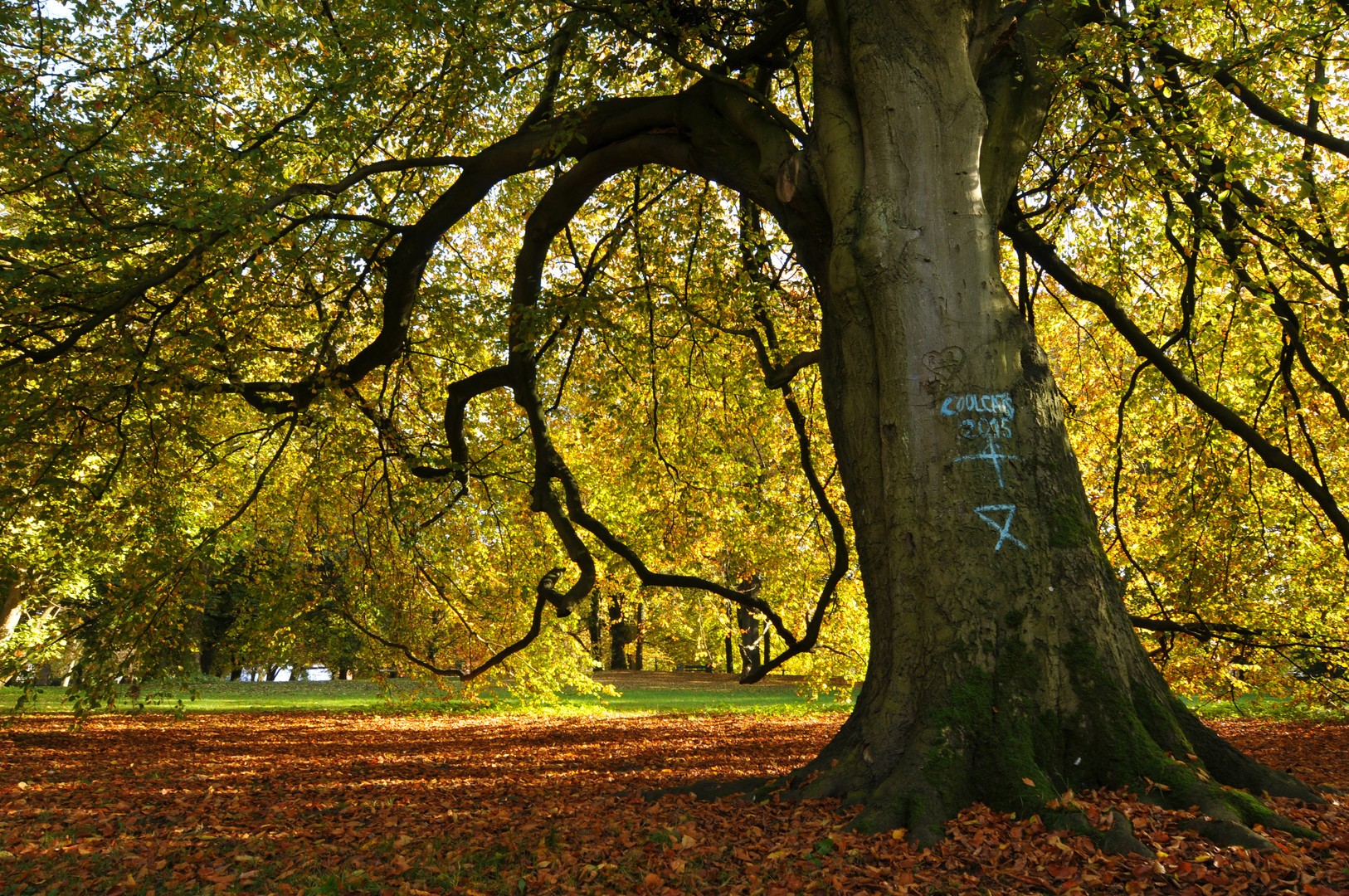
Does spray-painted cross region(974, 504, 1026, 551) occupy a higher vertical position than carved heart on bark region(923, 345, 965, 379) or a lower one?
lower

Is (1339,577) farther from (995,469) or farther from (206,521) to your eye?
(206,521)

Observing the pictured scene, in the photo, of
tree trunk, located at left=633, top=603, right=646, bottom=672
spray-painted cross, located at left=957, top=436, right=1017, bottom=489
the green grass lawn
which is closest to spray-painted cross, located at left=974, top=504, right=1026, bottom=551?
spray-painted cross, located at left=957, top=436, right=1017, bottom=489

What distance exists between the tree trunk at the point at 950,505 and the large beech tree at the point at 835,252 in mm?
17

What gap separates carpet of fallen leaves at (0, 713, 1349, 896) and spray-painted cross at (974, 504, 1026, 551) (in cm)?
118

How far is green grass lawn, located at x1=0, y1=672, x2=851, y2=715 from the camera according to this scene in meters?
15.1

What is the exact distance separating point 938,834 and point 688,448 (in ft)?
26.5

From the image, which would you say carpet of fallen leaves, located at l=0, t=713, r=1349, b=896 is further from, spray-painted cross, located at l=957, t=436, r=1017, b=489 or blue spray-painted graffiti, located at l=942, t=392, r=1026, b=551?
spray-painted cross, located at l=957, t=436, r=1017, b=489

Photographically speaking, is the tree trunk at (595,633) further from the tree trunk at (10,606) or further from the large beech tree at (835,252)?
the large beech tree at (835,252)

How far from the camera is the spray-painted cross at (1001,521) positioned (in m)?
4.14

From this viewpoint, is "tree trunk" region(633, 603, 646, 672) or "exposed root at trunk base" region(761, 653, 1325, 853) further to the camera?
"tree trunk" region(633, 603, 646, 672)

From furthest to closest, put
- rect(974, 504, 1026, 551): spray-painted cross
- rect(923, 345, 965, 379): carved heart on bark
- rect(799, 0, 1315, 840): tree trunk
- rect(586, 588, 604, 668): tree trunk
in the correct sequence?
rect(586, 588, 604, 668): tree trunk, rect(923, 345, 965, 379): carved heart on bark, rect(974, 504, 1026, 551): spray-painted cross, rect(799, 0, 1315, 840): tree trunk

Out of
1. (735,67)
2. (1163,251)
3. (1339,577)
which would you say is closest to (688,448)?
(735,67)

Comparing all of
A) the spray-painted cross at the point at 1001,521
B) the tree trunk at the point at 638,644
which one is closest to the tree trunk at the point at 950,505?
the spray-painted cross at the point at 1001,521

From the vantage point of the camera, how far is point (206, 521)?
17000 mm
